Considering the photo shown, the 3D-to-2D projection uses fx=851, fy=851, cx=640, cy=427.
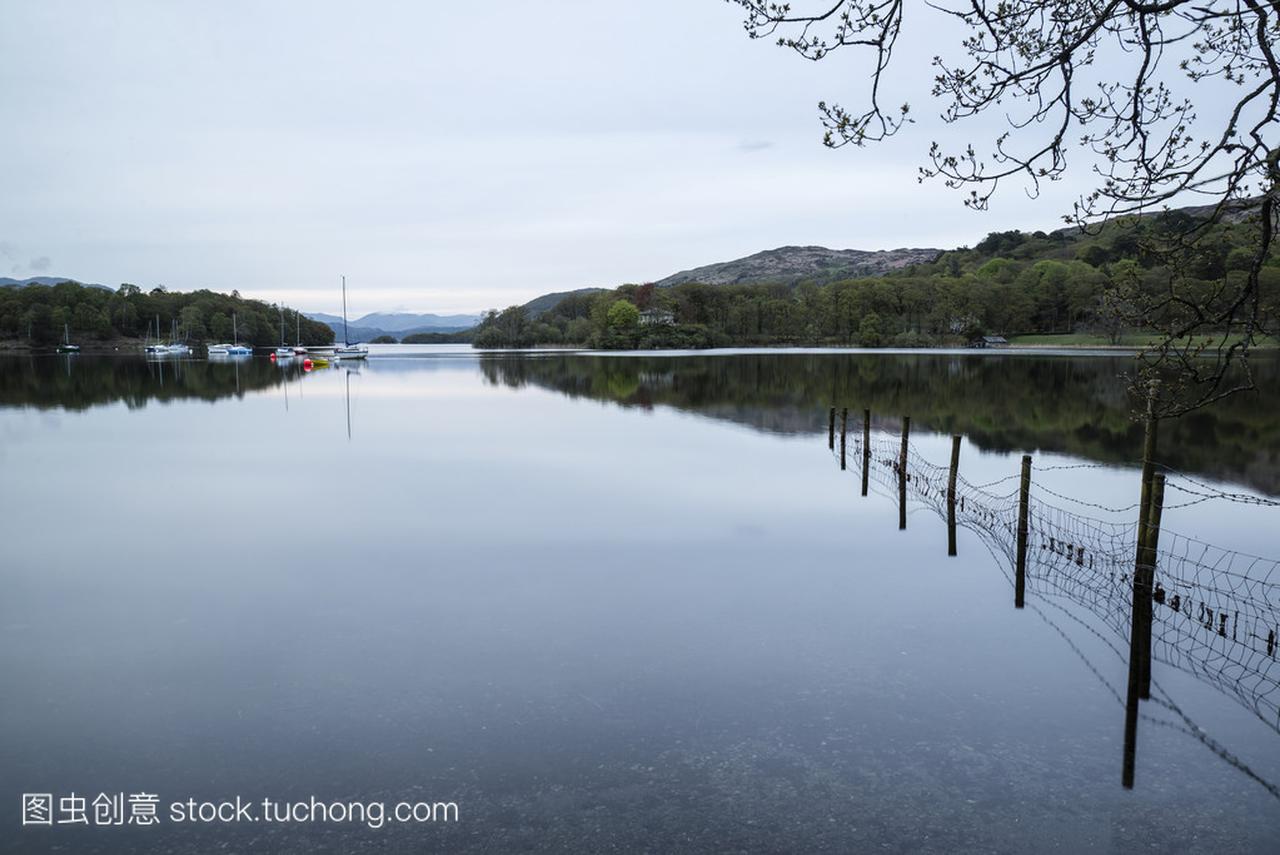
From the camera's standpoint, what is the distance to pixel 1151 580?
30.6 ft

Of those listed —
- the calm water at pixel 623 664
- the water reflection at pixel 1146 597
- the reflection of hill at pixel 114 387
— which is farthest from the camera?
the reflection of hill at pixel 114 387

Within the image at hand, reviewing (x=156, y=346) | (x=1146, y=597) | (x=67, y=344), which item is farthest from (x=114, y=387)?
(x=67, y=344)

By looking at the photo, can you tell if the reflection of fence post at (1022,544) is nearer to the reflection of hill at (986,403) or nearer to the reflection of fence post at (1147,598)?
the reflection of fence post at (1147,598)

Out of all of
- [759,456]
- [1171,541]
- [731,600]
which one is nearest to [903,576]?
[731,600]

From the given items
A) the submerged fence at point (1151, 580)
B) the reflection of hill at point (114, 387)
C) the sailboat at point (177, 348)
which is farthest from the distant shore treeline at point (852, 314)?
the submerged fence at point (1151, 580)

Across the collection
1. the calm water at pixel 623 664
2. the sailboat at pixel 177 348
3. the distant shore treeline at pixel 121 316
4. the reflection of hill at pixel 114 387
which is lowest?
the calm water at pixel 623 664

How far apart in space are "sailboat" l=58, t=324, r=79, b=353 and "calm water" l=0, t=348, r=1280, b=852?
152780mm

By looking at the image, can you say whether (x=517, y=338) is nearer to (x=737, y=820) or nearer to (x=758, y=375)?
(x=758, y=375)

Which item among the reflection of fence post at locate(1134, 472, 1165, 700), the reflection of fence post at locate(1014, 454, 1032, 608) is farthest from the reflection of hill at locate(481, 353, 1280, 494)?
the reflection of fence post at locate(1134, 472, 1165, 700)

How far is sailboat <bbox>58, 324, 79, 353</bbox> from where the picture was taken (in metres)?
151

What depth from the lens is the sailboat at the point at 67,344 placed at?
496ft

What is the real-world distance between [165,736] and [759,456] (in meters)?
21.5

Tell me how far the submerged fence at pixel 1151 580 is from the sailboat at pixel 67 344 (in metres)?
168

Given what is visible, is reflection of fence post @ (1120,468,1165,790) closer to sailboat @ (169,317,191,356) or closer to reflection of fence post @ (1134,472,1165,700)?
reflection of fence post @ (1134,472,1165,700)
